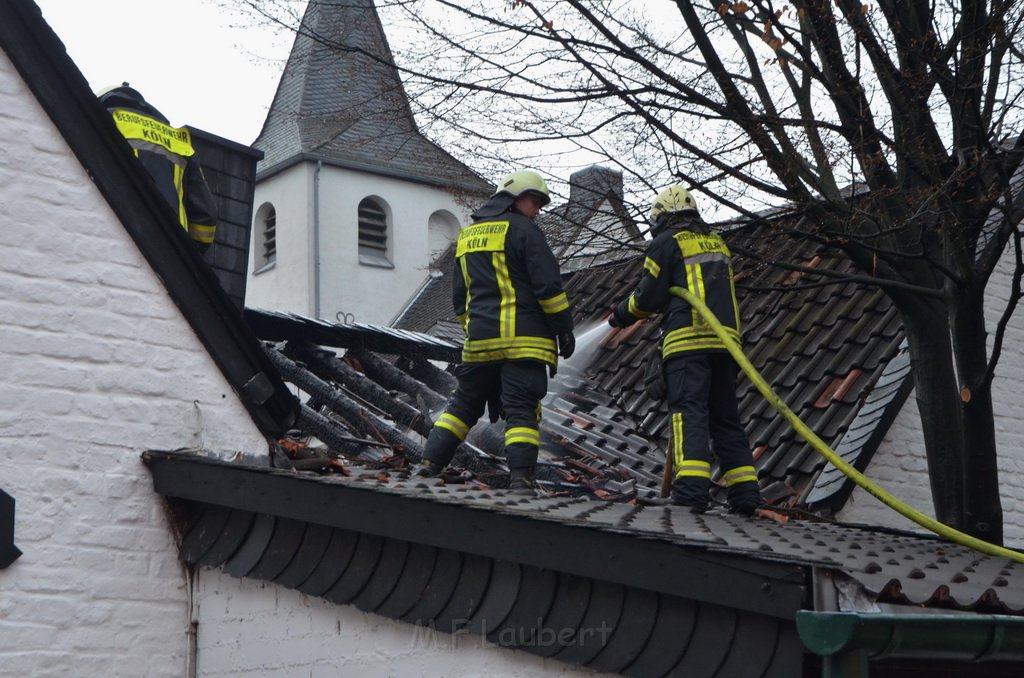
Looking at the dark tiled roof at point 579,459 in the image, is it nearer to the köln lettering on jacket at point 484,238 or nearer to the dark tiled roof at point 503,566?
the dark tiled roof at point 503,566

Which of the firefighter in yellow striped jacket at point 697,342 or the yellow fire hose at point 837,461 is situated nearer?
the yellow fire hose at point 837,461

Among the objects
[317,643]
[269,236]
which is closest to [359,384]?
[317,643]

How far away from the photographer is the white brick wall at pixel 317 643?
4.46 metres

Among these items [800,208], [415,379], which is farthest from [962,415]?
[415,379]

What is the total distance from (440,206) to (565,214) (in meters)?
41.9

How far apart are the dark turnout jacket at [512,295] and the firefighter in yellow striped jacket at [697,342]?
0.65 metres

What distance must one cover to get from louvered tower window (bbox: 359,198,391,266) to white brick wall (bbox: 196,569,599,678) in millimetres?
42972

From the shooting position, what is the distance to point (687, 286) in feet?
24.0

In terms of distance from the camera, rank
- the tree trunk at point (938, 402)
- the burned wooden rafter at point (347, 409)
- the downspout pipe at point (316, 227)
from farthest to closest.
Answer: the downspout pipe at point (316, 227), the burned wooden rafter at point (347, 409), the tree trunk at point (938, 402)

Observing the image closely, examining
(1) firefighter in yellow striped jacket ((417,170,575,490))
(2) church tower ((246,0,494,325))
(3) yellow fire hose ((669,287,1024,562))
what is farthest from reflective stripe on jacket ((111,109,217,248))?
(2) church tower ((246,0,494,325))

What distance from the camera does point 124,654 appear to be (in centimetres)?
551

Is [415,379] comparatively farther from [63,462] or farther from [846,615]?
[846,615]

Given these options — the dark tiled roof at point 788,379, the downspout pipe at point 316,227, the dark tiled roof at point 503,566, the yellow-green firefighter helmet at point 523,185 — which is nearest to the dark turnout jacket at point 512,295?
the yellow-green firefighter helmet at point 523,185

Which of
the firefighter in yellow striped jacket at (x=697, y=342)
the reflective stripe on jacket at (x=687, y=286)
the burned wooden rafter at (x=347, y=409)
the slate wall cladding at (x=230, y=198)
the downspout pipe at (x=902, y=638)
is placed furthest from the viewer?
the slate wall cladding at (x=230, y=198)
